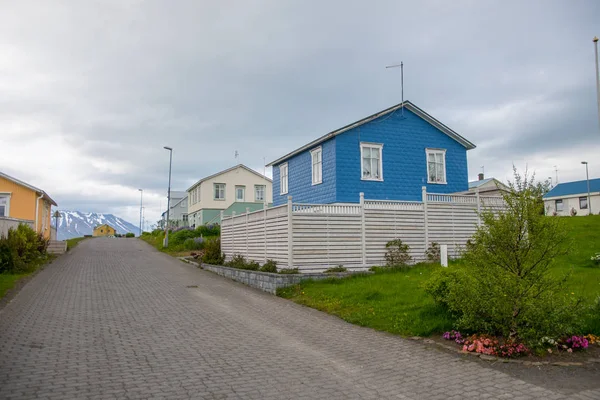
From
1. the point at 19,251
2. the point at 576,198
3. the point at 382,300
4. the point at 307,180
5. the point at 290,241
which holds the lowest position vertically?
the point at 382,300

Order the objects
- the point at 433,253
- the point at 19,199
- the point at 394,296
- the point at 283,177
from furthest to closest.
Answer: the point at 19,199 < the point at 283,177 < the point at 433,253 < the point at 394,296

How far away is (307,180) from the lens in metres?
23.8

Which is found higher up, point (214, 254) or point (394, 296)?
point (214, 254)

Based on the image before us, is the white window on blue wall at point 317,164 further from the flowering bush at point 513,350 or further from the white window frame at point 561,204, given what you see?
the white window frame at point 561,204

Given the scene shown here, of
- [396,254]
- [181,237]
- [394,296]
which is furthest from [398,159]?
[181,237]

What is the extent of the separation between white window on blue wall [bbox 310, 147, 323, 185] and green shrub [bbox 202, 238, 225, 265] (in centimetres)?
572

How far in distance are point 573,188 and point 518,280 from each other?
179ft

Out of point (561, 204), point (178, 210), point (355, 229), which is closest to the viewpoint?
point (355, 229)

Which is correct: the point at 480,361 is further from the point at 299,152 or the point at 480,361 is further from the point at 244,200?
the point at 244,200

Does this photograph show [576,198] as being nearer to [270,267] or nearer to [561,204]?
[561,204]

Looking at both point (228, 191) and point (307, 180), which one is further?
point (228, 191)

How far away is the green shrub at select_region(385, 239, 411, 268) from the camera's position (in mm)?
15727

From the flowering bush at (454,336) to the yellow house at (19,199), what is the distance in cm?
2805

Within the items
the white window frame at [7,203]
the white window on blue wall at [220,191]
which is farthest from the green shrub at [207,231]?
the white window frame at [7,203]
